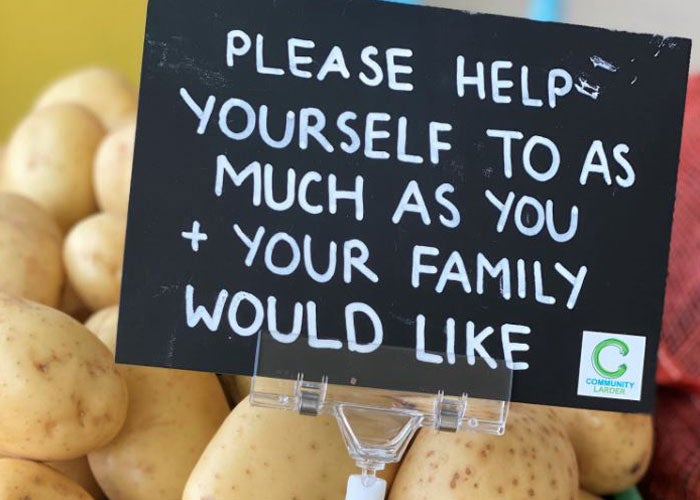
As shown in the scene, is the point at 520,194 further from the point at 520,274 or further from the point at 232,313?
the point at 232,313

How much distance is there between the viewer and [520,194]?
2.42ft

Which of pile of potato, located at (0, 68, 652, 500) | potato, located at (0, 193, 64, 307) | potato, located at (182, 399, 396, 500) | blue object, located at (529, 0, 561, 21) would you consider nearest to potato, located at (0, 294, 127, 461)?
pile of potato, located at (0, 68, 652, 500)

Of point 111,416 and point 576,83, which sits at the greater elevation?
point 576,83

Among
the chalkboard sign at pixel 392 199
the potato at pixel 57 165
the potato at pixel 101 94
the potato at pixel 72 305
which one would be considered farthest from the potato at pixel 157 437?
the potato at pixel 101 94

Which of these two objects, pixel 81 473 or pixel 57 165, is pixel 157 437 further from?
pixel 57 165

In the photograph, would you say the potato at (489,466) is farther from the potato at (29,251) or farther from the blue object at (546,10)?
the blue object at (546,10)

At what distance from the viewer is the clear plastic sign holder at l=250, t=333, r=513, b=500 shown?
714 millimetres

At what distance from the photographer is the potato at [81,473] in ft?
3.06

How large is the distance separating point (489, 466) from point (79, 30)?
2.03 meters

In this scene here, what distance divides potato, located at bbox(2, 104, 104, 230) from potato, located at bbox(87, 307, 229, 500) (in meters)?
0.49

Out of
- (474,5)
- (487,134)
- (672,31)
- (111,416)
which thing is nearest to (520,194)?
(487,134)

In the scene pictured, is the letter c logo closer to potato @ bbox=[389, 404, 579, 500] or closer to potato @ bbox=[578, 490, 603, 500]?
potato @ bbox=[389, 404, 579, 500]

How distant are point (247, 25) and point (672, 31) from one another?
6.29 ft

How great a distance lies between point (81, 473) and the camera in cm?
94
